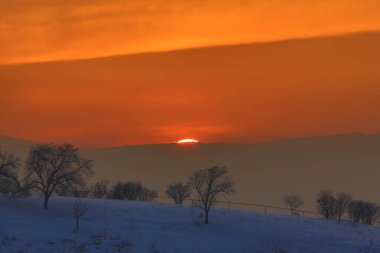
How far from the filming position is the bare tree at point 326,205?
127062 millimetres

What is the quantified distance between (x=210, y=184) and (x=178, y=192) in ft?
148

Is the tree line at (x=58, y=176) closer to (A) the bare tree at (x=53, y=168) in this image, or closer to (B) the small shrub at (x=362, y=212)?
(A) the bare tree at (x=53, y=168)

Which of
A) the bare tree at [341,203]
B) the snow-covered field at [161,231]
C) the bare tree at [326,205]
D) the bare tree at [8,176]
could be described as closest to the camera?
the snow-covered field at [161,231]

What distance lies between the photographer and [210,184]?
313ft

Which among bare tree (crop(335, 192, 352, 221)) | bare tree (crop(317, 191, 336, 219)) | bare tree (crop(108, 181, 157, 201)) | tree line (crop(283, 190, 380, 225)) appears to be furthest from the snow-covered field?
bare tree (crop(108, 181, 157, 201))

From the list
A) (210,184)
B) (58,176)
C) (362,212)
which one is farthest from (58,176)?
(362,212)

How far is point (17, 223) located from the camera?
75000 mm

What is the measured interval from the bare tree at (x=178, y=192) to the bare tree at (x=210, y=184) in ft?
126

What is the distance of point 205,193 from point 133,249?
87.6ft

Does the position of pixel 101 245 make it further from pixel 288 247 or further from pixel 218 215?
pixel 218 215

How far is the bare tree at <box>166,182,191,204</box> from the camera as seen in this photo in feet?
449

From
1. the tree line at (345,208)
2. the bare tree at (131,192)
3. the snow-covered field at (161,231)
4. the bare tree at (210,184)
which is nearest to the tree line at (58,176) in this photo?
the bare tree at (210,184)

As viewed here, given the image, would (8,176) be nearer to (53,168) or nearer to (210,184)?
(53,168)

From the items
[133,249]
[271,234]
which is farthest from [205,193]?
[133,249]
